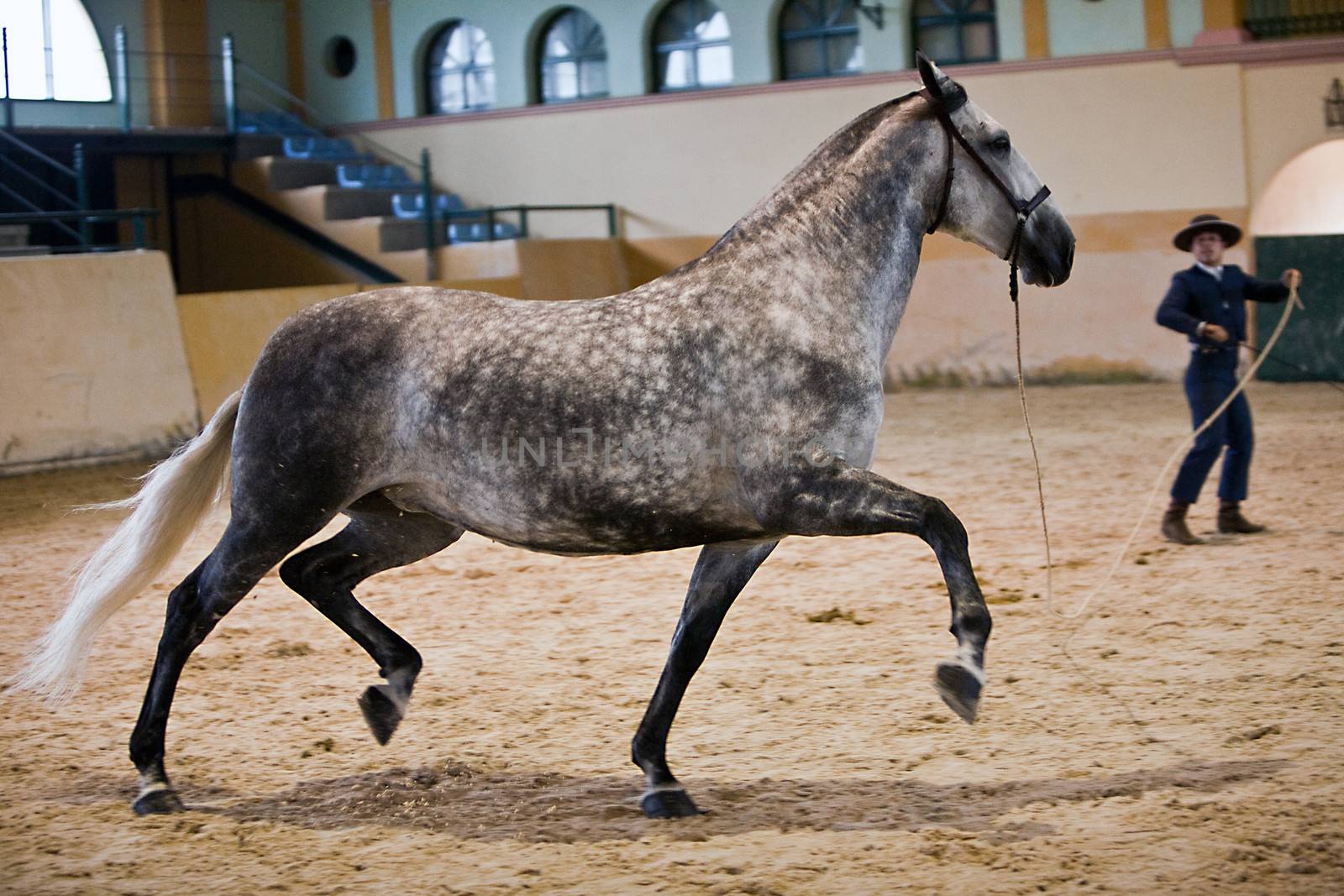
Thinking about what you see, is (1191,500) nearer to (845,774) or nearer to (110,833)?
(845,774)

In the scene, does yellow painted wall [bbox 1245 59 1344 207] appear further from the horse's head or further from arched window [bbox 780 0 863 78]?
the horse's head

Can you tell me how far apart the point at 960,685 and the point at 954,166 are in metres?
1.45

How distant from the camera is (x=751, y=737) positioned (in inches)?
188

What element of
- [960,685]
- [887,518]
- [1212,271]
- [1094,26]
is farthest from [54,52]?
[960,685]

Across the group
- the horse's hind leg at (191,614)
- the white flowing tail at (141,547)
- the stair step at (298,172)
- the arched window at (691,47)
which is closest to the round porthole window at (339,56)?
the stair step at (298,172)

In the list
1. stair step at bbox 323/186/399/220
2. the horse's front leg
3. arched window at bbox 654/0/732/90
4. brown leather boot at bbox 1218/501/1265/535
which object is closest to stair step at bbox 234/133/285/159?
stair step at bbox 323/186/399/220

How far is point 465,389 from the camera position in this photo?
4012mm

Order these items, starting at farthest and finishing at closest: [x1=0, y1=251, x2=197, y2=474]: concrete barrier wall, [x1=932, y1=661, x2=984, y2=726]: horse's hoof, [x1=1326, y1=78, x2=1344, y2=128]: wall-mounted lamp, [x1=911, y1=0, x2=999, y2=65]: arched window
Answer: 1. [x1=911, y1=0, x2=999, y2=65]: arched window
2. [x1=1326, y1=78, x2=1344, y2=128]: wall-mounted lamp
3. [x1=0, y1=251, x2=197, y2=474]: concrete barrier wall
4. [x1=932, y1=661, x2=984, y2=726]: horse's hoof

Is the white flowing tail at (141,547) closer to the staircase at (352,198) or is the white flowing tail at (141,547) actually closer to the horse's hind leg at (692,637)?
→ the horse's hind leg at (692,637)

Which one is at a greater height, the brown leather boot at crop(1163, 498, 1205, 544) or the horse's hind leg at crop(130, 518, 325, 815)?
the horse's hind leg at crop(130, 518, 325, 815)

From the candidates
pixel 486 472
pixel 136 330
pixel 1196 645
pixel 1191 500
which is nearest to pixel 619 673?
pixel 486 472

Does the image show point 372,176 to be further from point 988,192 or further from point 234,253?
point 988,192

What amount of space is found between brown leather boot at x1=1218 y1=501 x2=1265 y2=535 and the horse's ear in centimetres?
475

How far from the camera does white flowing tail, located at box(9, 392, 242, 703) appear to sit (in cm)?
441
